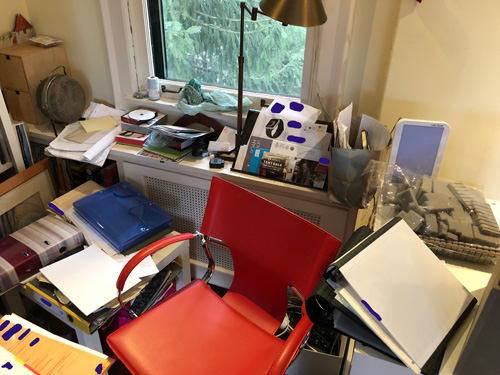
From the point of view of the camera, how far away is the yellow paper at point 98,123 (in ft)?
6.91

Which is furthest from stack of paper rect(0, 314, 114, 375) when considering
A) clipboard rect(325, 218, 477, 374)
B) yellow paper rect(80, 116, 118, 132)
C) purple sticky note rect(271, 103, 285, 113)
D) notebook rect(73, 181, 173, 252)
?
purple sticky note rect(271, 103, 285, 113)

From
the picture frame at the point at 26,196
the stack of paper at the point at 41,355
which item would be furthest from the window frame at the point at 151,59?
the stack of paper at the point at 41,355

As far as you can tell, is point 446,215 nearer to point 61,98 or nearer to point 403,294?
point 403,294

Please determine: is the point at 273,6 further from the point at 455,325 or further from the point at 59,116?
the point at 59,116

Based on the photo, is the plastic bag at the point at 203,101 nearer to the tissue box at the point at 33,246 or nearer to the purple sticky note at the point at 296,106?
the purple sticky note at the point at 296,106

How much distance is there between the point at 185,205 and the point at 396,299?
48.6 inches

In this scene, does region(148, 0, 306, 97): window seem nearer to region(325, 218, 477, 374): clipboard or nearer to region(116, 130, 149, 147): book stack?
region(116, 130, 149, 147): book stack

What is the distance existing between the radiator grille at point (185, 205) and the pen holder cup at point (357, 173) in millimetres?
696

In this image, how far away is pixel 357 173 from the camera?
144cm

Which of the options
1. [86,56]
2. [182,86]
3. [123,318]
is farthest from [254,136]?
[86,56]

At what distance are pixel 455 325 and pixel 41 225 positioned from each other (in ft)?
5.52

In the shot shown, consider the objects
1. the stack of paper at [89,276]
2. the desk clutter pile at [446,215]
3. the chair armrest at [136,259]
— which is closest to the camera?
the desk clutter pile at [446,215]

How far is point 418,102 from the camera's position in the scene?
152cm

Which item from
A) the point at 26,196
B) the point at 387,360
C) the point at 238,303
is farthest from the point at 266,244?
the point at 26,196
